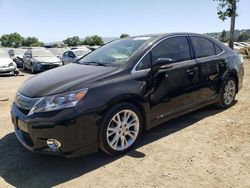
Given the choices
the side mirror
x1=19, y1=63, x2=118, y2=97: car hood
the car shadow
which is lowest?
the car shadow

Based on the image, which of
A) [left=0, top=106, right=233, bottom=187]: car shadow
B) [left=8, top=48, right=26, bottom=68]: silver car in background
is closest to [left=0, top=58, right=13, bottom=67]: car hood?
[left=8, top=48, right=26, bottom=68]: silver car in background

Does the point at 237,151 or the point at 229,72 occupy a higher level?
the point at 229,72

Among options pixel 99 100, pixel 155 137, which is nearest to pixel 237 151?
pixel 155 137

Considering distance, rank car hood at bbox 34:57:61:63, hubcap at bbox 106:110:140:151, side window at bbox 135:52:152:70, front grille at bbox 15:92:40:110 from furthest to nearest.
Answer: car hood at bbox 34:57:61:63, side window at bbox 135:52:152:70, hubcap at bbox 106:110:140:151, front grille at bbox 15:92:40:110

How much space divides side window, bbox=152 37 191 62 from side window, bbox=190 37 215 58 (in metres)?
0.23

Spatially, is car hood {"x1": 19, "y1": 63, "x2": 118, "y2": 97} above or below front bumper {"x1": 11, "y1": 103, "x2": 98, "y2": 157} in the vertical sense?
above

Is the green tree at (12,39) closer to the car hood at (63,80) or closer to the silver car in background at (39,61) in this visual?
the silver car in background at (39,61)

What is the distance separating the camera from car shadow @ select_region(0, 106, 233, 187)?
11.4ft

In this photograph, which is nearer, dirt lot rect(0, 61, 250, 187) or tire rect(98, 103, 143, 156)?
dirt lot rect(0, 61, 250, 187)

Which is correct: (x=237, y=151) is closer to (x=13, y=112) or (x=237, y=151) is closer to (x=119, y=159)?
(x=119, y=159)

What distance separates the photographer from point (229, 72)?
5.74 meters

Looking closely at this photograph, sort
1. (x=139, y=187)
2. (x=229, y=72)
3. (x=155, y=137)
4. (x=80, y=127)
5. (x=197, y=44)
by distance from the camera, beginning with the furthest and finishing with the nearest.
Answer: (x=229, y=72)
(x=197, y=44)
(x=155, y=137)
(x=80, y=127)
(x=139, y=187)

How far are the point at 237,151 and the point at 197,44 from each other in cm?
205

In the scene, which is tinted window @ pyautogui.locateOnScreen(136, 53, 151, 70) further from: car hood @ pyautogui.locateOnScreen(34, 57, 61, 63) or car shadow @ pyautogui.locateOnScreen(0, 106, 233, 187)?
car hood @ pyautogui.locateOnScreen(34, 57, 61, 63)
